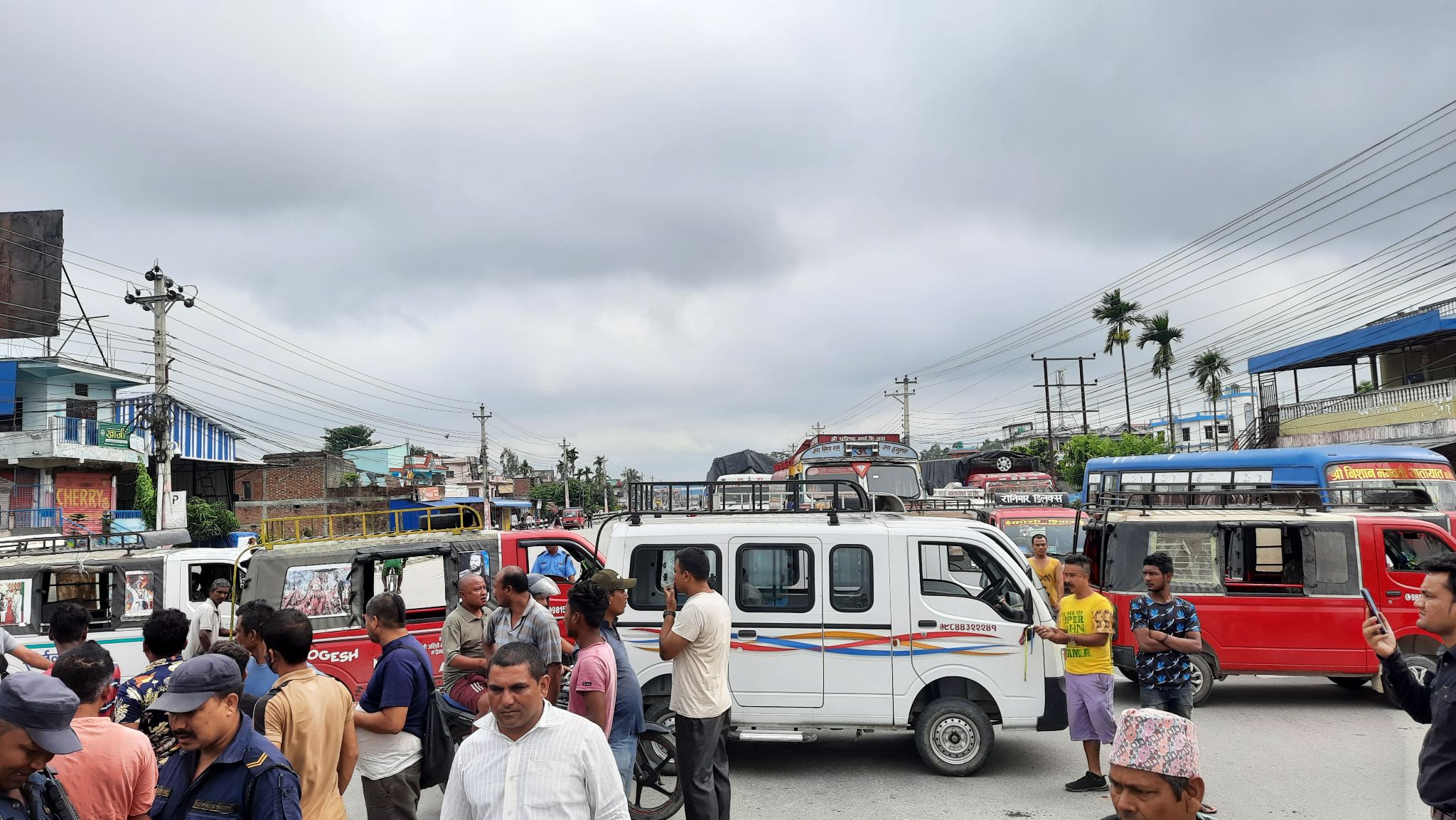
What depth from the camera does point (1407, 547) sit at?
10750mm

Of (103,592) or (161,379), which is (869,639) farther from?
(161,379)

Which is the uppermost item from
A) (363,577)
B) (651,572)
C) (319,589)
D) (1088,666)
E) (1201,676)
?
(651,572)

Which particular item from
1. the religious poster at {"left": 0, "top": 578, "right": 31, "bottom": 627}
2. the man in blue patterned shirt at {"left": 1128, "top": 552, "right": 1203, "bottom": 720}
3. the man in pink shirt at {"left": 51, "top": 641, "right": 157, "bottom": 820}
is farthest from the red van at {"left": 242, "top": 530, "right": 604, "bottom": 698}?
the man in pink shirt at {"left": 51, "top": 641, "right": 157, "bottom": 820}

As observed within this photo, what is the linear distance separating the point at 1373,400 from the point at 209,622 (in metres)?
33.3

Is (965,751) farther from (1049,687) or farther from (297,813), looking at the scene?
(297,813)

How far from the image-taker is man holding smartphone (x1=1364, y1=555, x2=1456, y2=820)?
3662mm

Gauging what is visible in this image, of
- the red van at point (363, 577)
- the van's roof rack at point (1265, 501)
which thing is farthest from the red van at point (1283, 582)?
the red van at point (363, 577)

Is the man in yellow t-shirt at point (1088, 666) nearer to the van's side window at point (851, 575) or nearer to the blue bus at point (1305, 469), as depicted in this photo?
the van's side window at point (851, 575)

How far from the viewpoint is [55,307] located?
34.2 meters

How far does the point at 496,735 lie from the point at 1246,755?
27.0 ft

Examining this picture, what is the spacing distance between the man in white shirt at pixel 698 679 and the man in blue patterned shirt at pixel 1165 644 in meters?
3.46

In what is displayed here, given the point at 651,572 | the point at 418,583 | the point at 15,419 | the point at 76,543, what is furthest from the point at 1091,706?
the point at 15,419

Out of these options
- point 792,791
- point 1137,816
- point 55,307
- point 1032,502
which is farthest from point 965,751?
point 55,307

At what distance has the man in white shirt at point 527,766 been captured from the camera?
3100 millimetres
